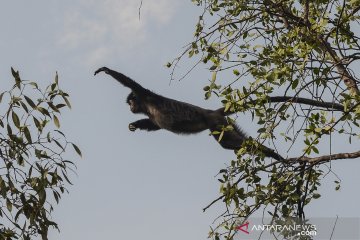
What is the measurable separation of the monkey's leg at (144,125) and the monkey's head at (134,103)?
30 cm

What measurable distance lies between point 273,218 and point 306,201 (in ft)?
3.56

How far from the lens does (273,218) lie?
8281 millimetres

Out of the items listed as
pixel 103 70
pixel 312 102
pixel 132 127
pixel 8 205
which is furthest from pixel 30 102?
pixel 132 127

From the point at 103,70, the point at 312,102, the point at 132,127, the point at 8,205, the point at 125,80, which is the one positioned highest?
the point at 125,80

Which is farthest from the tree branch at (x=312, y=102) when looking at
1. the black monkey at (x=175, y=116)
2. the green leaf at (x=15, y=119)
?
the black monkey at (x=175, y=116)

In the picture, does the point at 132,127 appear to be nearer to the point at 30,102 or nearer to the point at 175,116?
the point at 175,116

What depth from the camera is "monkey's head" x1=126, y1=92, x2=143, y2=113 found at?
14.5 metres

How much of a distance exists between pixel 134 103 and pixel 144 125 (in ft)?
1.81

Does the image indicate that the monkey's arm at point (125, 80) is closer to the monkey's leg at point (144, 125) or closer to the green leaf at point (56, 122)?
the monkey's leg at point (144, 125)

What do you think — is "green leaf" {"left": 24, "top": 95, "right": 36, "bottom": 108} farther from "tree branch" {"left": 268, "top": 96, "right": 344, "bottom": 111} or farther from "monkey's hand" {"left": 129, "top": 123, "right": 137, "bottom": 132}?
"monkey's hand" {"left": 129, "top": 123, "right": 137, "bottom": 132}

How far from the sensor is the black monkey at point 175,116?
13461mm

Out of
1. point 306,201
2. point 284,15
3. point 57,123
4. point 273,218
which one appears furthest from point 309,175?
point 57,123

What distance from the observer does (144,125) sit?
14.4 m

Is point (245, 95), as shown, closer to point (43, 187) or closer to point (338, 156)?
point (338, 156)
